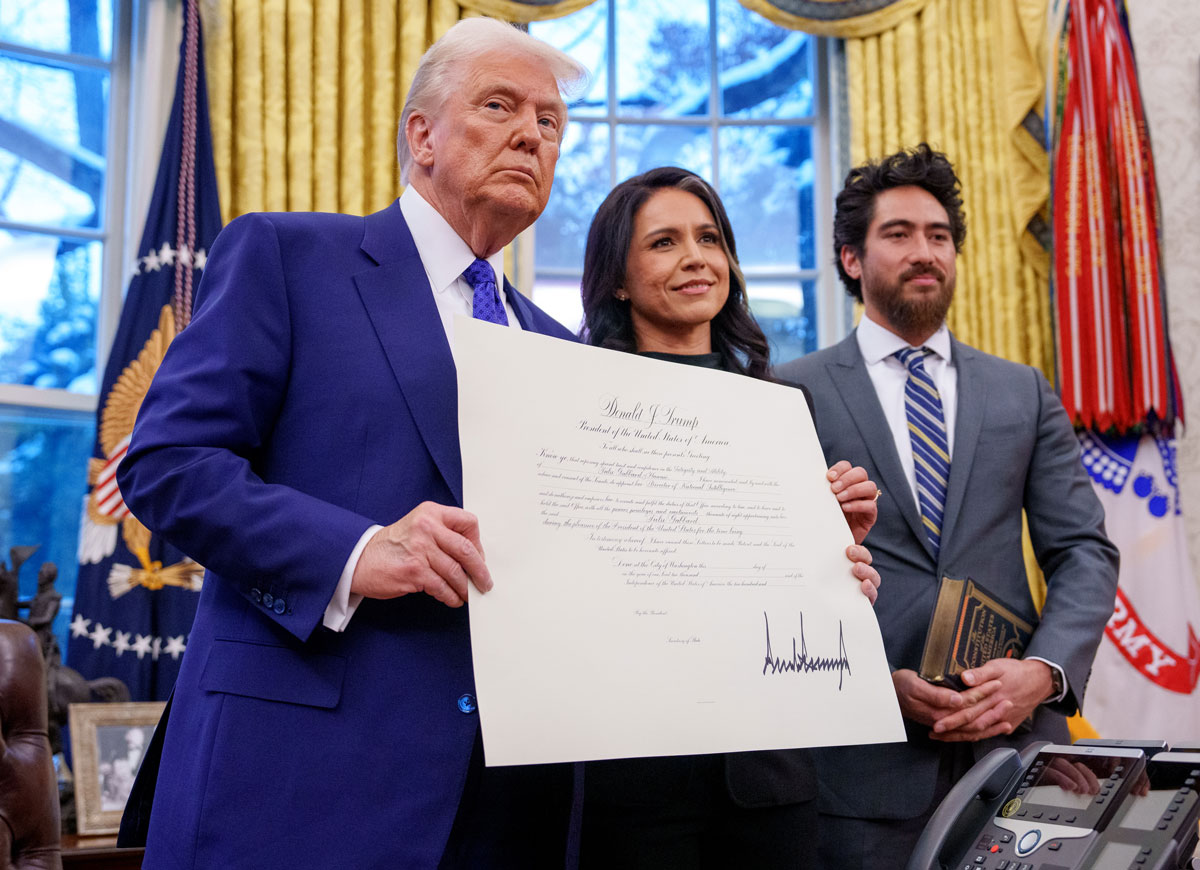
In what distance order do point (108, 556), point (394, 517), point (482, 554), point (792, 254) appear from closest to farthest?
point (482, 554) < point (394, 517) < point (108, 556) < point (792, 254)

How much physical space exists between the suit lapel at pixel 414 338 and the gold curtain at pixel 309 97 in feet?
7.48

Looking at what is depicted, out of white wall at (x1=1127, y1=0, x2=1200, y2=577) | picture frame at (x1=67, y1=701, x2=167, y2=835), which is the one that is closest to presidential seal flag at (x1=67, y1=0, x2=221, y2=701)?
picture frame at (x1=67, y1=701, x2=167, y2=835)

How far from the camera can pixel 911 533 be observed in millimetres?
2025

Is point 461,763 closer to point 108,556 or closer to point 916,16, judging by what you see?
point 108,556

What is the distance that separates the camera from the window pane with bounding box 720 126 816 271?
4.38m

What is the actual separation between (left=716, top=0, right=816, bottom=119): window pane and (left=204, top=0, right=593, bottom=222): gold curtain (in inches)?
48.9

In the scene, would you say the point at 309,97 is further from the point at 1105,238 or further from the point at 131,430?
the point at 1105,238

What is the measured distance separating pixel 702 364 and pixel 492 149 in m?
0.61

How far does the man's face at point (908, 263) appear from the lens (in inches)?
91.5

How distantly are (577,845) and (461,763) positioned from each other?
25 centimetres

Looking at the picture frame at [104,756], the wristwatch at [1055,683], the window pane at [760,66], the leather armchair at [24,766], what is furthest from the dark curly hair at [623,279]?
the window pane at [760,66]

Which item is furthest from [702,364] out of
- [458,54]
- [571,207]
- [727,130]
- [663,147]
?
[727,130]

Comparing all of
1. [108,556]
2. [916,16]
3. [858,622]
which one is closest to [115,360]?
[108,556]
